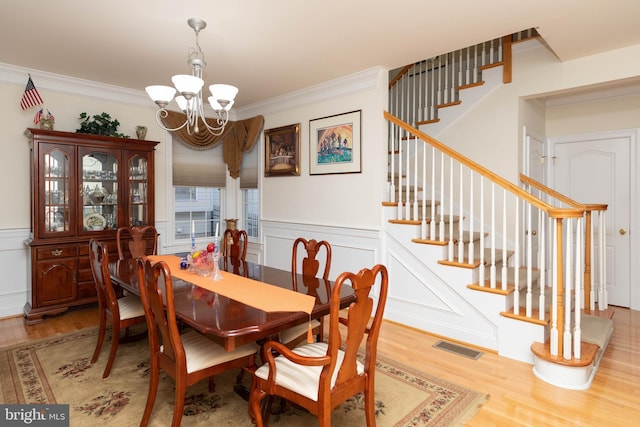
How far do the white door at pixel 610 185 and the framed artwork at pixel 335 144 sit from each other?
2814 mm

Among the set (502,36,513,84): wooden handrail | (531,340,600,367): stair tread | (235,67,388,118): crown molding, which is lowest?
(531,340,600,367): stair tread

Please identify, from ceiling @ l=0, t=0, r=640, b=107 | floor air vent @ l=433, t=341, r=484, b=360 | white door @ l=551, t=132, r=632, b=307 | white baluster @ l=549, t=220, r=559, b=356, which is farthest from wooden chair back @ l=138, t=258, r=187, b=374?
white door @ l=551, t=132, r=632, b=307

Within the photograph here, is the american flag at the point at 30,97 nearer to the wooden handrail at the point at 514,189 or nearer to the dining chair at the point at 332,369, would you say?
the wooden handrail at the point at 514,189

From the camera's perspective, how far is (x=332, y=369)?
1.63m

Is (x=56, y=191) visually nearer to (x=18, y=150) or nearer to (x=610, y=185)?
(x=18, y=150)

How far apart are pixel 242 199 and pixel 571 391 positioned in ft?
15.2

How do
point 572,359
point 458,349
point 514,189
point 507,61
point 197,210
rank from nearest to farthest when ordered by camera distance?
1. point 572,359
2. point 514,189
3. point 458,349
4. point 507,61
5. point 197,210

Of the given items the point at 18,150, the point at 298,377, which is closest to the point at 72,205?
the point at 18,150

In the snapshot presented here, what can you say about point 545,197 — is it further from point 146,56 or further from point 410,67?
point 146,56

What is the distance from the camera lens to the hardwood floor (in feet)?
7.32

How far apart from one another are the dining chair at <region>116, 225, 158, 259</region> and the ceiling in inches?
67.0

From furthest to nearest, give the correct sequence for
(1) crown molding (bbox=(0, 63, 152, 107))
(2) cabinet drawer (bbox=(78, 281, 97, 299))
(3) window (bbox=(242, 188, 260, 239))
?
(3) window (bbox=(242, 188, 260, 239)) < (2) cabinet drawer (bbox=(78, 281, 97, 299)) < (1) crown molding (bbox=(0, 63, 152, 107))

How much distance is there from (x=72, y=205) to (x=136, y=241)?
891mm

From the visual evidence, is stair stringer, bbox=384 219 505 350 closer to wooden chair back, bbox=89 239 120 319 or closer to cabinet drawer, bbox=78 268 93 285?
wooden chair back, bbox=89 239 120 319
